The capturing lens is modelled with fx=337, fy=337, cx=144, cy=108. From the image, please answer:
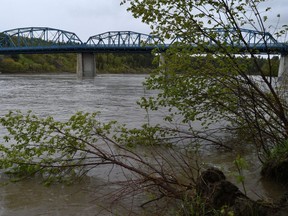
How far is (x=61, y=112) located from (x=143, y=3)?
11.3 m

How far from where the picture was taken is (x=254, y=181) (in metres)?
6.31

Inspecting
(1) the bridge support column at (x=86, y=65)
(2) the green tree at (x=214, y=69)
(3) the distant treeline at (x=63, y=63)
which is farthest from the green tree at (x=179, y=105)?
(3) the distant treeline at (x=63, y=63)

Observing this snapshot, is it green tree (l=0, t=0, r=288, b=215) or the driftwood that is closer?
the driftwood

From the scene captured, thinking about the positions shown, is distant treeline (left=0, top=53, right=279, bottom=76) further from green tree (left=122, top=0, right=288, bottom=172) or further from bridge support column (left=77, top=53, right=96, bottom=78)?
green tree (left=122, top=0, right=288, bottom=172)

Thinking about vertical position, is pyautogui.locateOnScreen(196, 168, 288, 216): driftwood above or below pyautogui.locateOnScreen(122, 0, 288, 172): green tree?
below

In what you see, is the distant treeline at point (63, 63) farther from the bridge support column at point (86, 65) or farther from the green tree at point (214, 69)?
the green tree at point (214, 69)

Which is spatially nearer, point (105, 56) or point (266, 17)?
point (266, 17)

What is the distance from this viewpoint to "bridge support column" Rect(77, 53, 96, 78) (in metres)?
89.4

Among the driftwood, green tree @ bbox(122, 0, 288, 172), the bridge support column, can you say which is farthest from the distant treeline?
the driftwood

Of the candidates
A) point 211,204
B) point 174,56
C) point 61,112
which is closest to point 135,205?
point 211,204

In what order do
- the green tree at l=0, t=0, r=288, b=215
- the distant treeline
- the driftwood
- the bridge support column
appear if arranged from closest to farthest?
the driftwood < the green tree at l=0, t=0, r=288, b=215 < the bridge support column < the distant treeline

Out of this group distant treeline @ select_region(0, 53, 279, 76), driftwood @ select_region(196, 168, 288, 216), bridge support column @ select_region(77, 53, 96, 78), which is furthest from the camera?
distant treeline @ select_region(0, 53, 279, 76)

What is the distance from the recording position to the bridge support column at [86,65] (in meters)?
89.4

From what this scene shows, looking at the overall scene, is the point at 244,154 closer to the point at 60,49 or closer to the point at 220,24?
the point at 220,24
